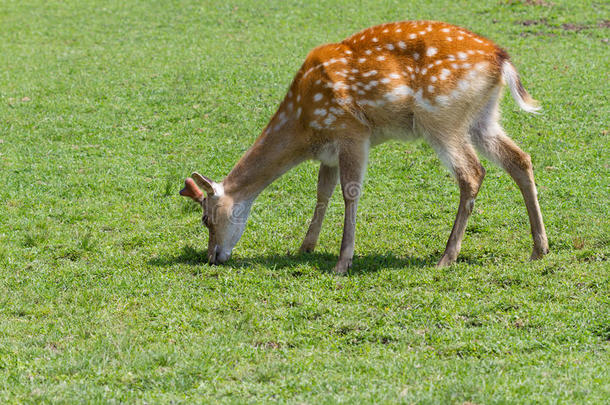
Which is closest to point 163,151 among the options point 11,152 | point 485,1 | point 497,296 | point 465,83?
point 11,152

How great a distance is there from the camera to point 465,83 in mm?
7156

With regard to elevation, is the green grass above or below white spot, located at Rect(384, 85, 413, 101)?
below

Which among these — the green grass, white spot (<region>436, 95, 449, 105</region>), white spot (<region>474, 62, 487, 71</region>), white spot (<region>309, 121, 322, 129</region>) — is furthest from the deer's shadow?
white spot (<region>474, 62, 487, 71</region>)

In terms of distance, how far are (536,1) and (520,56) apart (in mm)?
3825

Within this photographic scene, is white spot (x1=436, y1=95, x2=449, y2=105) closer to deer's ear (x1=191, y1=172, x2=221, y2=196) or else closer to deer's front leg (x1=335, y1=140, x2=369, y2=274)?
deer's front leg (x1=335, y1=140, x2=369, y2=274)

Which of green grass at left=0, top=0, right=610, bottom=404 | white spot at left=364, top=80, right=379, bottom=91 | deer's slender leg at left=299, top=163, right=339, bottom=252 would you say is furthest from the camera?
deer's slender leg at left=299, top=163, right=339, bottom=252

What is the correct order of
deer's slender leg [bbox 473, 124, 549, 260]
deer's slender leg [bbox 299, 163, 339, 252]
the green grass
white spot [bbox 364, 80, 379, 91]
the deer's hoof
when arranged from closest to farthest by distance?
the green grass
the deer's hoof
white spot [bbox 364, 80, 379, 91]
deer's slender leg [bbox 473, 124, 549, 260]
deer's slender leg [bbox 299, 163, 339, 252]

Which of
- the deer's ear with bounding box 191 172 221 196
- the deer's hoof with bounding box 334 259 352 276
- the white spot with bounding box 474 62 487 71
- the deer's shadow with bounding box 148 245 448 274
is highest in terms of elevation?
the white spot with bounding box 474 62 487 71

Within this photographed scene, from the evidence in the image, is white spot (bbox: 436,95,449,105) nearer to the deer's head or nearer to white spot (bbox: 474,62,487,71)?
white spot (bbox: 474,62,487,71)

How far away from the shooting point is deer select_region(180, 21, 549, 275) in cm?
715

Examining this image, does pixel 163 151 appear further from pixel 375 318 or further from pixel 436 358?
pixel 436 358

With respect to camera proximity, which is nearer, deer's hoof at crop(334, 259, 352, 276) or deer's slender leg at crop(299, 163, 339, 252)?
deer's hoof at crop(334, 259, 352, 276)

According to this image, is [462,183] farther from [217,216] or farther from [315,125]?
[217,216]

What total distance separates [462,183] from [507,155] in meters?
0.53
